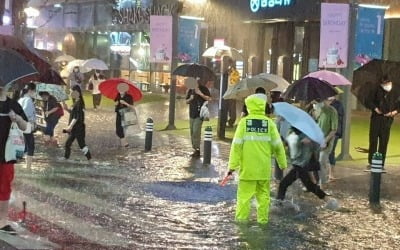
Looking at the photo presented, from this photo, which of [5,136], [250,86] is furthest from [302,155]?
[5,136]

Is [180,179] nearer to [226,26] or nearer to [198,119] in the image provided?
[198,119]

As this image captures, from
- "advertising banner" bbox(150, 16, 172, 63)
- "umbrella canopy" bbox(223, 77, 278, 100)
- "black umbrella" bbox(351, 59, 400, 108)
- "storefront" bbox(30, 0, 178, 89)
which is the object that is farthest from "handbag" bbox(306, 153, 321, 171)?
"storefront" bbox(30, 0, 178, 89)

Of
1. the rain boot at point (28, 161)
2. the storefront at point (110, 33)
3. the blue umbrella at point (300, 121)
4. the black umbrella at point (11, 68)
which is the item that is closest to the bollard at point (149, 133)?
the rain boot at point (28, 161)

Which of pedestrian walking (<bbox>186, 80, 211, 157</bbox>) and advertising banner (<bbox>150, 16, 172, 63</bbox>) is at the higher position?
advertising banner (<bbox>150, 16, 172, 63</bbox>)

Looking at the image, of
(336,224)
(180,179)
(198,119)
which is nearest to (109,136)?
(198,119)

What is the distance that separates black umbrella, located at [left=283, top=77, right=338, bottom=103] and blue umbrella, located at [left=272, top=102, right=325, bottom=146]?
171cm

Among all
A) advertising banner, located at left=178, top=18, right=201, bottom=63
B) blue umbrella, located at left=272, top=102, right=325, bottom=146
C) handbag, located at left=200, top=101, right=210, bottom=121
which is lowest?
handbag, located at left=200, top=101, right=210, bottom=121

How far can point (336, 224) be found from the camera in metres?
9.71

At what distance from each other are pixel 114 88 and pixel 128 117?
79 cm

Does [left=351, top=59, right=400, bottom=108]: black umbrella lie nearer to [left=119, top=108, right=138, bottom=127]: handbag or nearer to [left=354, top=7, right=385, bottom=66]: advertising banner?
[left=354, top=7, right=385, bottom=66]: advertising banner

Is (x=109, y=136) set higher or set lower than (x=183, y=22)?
lower

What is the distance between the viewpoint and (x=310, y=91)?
11.8 metres

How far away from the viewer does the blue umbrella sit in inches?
387

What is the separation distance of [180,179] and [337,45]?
533 centimetres
